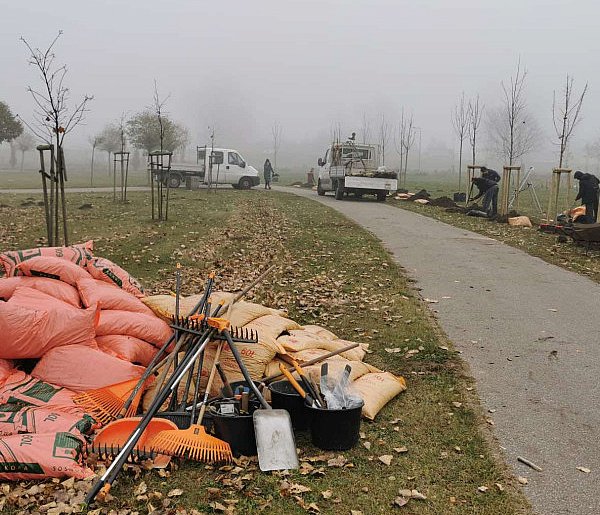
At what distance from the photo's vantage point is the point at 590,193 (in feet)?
50.6

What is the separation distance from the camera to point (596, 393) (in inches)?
201

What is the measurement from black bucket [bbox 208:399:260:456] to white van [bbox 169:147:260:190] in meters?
25.6

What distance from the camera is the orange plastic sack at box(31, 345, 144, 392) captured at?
4.43 m

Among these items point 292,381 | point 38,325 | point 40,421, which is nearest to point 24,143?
point 38,325

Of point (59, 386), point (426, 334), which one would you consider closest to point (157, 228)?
point (426, 334)

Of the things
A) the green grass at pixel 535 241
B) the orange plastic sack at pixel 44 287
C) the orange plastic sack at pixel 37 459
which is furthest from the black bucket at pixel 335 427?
the green grass at pixel 535 241

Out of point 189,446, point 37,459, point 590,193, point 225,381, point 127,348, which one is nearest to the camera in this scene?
point 37,459

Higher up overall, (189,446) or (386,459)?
(189,446)

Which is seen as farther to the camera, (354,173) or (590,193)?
(354,173)

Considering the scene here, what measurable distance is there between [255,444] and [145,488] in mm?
728

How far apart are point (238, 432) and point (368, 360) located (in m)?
2.18

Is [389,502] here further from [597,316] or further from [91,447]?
[597,316]

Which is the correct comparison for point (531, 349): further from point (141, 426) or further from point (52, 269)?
point (52, 269)

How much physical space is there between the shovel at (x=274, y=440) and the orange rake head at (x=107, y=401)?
1.02m
